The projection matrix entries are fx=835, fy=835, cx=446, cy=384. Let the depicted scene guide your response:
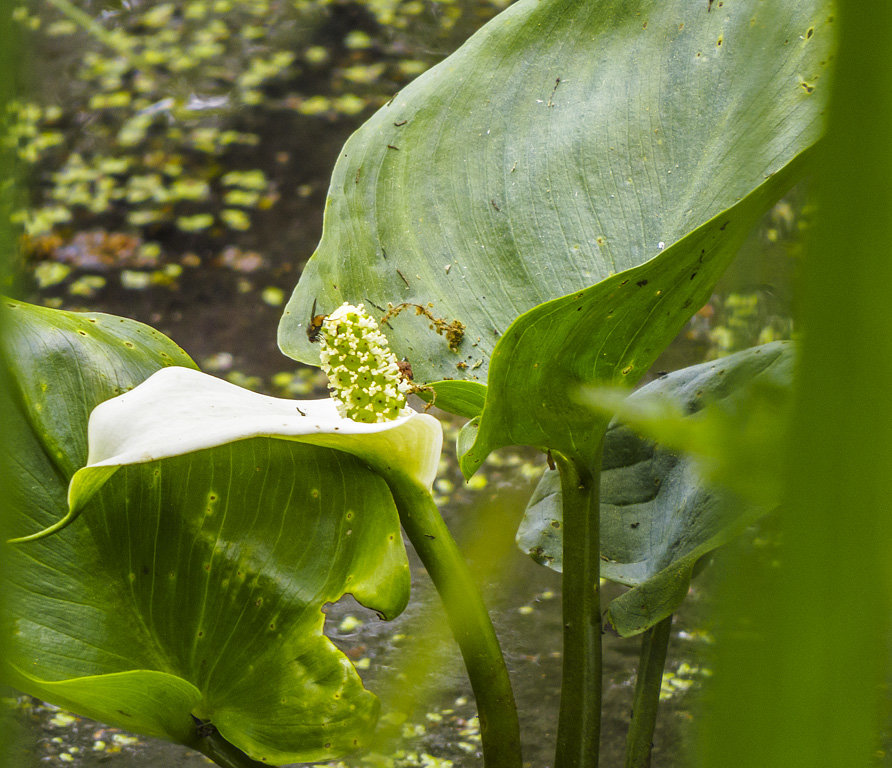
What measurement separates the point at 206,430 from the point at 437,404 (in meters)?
0.21

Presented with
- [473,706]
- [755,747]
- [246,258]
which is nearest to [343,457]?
[755,747]

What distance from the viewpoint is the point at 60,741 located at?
1066 millimetres

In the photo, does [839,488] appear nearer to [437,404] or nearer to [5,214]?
[5,214]

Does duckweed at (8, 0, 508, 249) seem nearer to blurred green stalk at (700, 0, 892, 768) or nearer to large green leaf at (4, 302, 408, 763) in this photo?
large green leaf at (4, 302, 408, 763)

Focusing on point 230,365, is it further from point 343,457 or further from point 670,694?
point 343,457

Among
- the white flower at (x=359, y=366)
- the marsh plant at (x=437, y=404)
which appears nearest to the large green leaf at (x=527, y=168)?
the marsh plant at (x=437, y=404)

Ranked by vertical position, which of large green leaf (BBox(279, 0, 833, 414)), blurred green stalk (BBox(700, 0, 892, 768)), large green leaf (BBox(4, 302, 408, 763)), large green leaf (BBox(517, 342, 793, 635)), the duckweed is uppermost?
the duckweed

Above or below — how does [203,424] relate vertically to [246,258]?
below

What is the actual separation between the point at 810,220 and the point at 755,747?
0.05m

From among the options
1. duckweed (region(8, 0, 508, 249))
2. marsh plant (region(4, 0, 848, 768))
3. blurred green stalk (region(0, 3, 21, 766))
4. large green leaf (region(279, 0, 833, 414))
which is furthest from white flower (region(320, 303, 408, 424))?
duckweed (region(8, 0, 508, 249))

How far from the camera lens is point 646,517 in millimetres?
701

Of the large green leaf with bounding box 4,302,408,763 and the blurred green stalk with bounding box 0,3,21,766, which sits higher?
the large green leaf with bounding box 4,302,408,763

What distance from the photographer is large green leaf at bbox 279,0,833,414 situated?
663 mm

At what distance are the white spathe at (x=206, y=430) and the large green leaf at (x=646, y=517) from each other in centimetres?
Answer: 18
